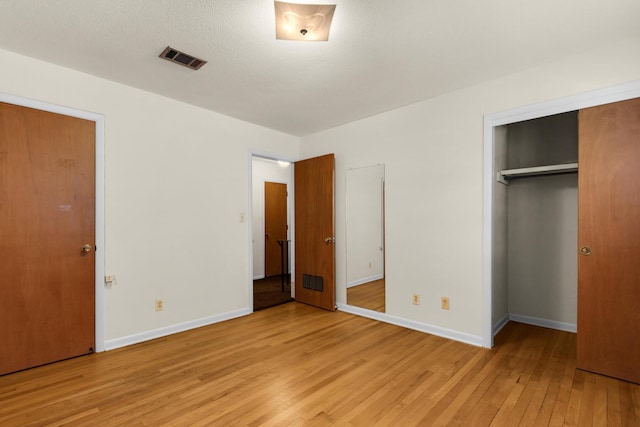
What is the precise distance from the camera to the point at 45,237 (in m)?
2.49

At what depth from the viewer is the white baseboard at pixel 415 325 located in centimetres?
290

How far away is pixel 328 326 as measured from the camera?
341 cm

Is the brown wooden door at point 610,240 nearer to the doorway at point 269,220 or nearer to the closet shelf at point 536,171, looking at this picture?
the closet shelf at point 536,171

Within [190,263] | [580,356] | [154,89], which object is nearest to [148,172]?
[154,89]

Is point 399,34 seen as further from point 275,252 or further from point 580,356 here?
point 275,252

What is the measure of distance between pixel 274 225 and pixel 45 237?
3.98 m

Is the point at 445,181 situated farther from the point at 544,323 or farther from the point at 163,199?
the point at 163,199

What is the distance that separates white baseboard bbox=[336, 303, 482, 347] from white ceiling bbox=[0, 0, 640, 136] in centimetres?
237

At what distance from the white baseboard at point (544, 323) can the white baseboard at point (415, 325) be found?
1.03m

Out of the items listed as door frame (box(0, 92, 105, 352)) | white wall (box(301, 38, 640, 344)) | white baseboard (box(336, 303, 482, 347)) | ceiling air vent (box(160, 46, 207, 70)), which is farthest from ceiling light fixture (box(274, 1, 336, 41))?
white baseboard (box(336, 303, 482, 347))

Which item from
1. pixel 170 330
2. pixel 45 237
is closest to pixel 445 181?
pixel 170 330

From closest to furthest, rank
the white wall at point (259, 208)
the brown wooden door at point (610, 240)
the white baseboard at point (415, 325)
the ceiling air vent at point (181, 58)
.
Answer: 1. the brown wooden door at point (610, 240)
2. the ceiling air vent at point (181, 58)
3. the white baseboard at point (415, 325)
4. the white wall at point (259, 208)

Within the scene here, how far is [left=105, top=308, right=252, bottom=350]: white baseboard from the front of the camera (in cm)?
281

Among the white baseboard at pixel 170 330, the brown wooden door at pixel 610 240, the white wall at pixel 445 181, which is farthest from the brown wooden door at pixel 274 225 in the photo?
the brown wooden door at pixel 610 240
